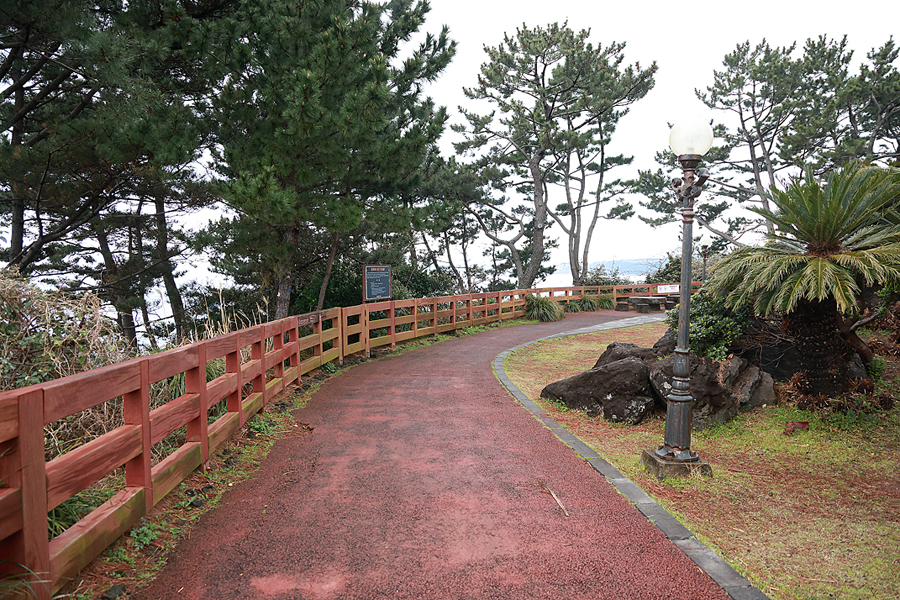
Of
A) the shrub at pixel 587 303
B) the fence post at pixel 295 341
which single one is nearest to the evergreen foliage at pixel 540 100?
the shrub at pixel 587 303

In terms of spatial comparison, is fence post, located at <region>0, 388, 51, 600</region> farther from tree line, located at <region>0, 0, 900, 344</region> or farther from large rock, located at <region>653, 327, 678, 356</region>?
large rock, located at <region>653, 327, 678, 356</region>

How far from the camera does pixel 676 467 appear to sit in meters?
4.19

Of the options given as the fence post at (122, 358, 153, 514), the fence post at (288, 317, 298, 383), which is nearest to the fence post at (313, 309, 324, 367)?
the fence post at (288, 317, 298, 383)

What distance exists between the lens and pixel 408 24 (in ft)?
33.4

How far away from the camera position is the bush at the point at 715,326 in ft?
20.2

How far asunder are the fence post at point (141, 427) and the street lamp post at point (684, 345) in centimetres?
366

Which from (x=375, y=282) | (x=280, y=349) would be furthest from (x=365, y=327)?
(x=280, y=349)

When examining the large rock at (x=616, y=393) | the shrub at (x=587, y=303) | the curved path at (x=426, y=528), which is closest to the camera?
the curved path at (x=426, y=528)

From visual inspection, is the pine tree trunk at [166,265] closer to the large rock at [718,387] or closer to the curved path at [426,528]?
the curved path at [426,528]

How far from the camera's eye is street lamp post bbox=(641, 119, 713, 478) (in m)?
4.21

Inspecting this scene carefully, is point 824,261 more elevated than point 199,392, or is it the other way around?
point 824,261

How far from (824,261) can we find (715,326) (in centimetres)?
147

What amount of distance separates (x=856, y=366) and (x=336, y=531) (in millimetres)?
6148

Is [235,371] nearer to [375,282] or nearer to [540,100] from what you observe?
[375,282]
